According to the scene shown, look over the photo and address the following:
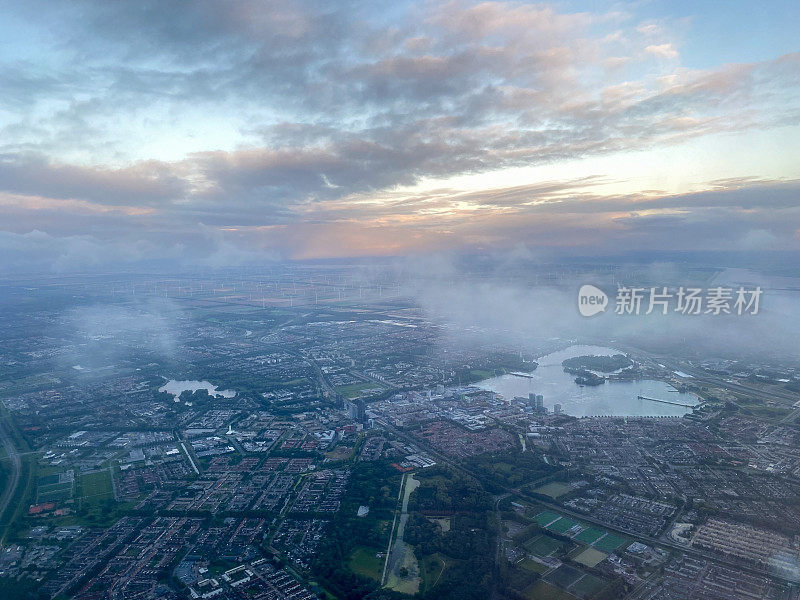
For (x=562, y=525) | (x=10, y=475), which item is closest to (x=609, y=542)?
(x=562, y=525)

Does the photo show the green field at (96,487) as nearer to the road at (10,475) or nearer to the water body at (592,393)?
the road at (10,475)

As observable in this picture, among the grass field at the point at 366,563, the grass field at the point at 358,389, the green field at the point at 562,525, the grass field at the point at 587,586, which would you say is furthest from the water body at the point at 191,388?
the grass field at the point at 587,586

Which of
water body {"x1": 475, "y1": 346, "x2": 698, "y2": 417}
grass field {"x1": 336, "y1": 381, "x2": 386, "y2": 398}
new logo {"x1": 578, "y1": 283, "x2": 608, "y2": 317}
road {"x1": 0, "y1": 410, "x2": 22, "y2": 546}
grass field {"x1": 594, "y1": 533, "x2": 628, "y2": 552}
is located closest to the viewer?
grass field {"x1": 594, "y1": 533, "x2": 628, "y2": 552}

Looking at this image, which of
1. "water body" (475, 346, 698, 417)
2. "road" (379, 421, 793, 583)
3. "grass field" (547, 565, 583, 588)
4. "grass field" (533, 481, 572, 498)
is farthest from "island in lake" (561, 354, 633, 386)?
"grass field" (547, 565, 583, 588)

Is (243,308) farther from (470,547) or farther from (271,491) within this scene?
(470,547)

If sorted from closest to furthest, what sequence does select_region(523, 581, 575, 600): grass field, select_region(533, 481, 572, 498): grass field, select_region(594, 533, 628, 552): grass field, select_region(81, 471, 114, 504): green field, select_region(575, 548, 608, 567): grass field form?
select_region(523, 581, 575, 600): grass field
select_region(575, 548, 608, 567): grass field
select_region(594, 533, 628, 552): grass field
select_region(533, 481, 572, 498): grass field
select_region(81, 471, 114, 504): green field

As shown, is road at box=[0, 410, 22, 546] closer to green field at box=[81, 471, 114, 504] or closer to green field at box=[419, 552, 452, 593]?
green field at box=[81, 471, 114, 504]
